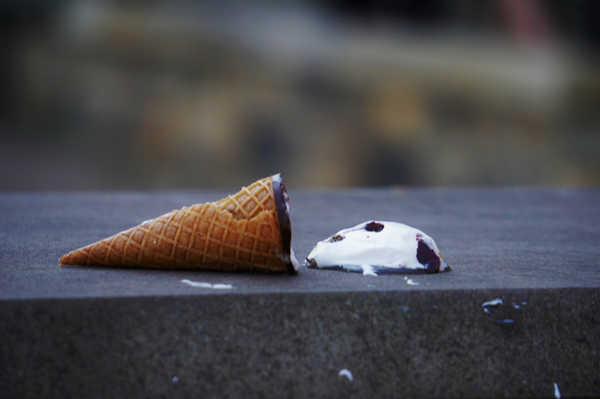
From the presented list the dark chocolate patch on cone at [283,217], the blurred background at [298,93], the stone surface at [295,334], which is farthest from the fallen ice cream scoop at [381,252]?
the blurred background at [298,93]

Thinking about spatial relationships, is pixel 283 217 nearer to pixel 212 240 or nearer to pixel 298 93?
pixel 212 240

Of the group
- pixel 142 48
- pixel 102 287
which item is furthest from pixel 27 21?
pixel 102 287

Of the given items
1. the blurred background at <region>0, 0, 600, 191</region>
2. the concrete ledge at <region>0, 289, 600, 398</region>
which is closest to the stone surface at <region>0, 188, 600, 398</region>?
the concrete ledge at <region>0, 289, 600, 398</region>

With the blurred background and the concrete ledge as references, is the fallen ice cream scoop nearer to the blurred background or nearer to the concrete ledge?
the concrete ledge

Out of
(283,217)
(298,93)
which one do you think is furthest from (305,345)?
(298,93)

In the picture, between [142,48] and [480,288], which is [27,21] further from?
[480,288]
